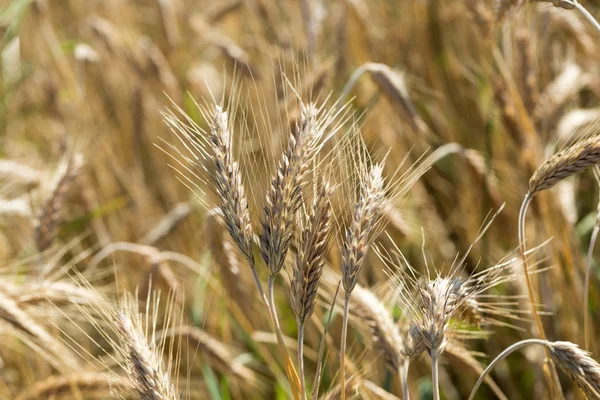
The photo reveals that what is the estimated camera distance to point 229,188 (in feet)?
3.18

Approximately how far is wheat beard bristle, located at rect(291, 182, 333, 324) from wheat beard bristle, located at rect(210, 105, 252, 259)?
0.09 metres

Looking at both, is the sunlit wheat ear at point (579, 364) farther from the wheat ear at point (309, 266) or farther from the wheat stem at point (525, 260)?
the wheat ear at point (309, 266)

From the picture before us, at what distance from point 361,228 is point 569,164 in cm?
40

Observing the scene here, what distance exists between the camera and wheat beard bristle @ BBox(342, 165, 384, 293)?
0.92 meters

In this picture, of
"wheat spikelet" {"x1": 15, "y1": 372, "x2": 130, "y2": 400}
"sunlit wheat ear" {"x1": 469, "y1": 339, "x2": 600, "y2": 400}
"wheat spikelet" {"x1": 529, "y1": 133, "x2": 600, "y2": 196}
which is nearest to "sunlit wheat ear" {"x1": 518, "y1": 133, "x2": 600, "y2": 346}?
"wheat spikelet" {"x1": 529, "y1": 133, "x2": 600, "y2": 196}

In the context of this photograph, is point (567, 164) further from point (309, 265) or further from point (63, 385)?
point (63, 385)

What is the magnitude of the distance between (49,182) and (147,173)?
123 centimetres

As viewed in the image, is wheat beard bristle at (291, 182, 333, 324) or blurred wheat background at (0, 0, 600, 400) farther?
blurred wheat background at (0, 0, 600, 400)

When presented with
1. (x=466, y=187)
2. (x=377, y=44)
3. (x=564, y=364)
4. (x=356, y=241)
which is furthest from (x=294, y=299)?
(x=377, y=44)

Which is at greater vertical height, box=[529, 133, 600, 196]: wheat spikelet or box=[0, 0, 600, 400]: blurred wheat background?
box=[529, 133, 600, 196]: wheat spikelet

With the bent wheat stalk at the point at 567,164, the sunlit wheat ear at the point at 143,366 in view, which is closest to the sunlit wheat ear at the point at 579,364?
the bent wheat stalk at the point at 567,164

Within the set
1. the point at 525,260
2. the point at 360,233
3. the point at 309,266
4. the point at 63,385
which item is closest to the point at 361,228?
the point at 360,233

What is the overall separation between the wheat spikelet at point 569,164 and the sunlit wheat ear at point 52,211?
1.41m

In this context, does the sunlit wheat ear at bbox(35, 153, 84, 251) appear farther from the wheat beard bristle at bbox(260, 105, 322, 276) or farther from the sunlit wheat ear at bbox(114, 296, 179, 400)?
the wheat beard bristle at bbox(260, 105, 322, 276)
